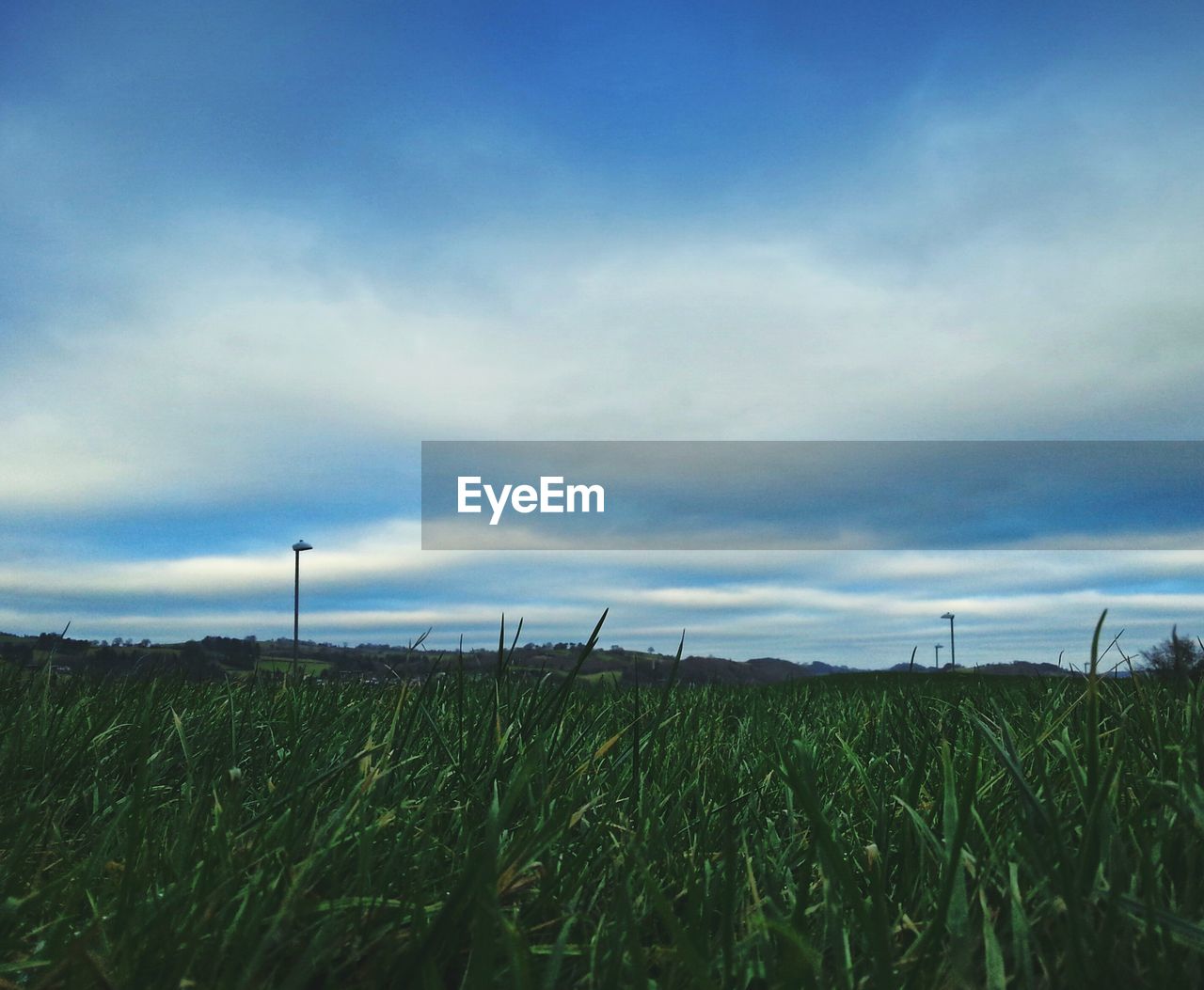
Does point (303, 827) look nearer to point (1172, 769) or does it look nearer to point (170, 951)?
point (170, 951)

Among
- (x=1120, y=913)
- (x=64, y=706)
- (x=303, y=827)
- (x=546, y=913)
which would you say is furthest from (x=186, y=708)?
(x=1120, y=913)

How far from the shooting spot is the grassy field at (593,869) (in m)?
1.59

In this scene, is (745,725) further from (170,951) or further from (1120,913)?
(170,951)

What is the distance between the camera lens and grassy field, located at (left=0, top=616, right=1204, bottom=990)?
1594 millimetres

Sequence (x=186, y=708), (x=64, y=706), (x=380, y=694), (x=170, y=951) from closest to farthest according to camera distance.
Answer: (x=170, y=951), (x=64, y=706), (x=186, y=708), (x=380, y=694)

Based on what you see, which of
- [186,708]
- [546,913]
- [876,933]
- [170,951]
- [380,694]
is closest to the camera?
[876,933]

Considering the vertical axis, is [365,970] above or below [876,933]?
below

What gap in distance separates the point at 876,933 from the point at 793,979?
163mm

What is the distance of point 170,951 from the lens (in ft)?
5.44

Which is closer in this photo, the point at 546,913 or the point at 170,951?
the point at 170,951

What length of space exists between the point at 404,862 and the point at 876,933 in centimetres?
118

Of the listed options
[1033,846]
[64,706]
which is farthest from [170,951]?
[64,706]

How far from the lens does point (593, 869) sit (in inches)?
91.1

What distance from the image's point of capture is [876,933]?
1.50 metres
